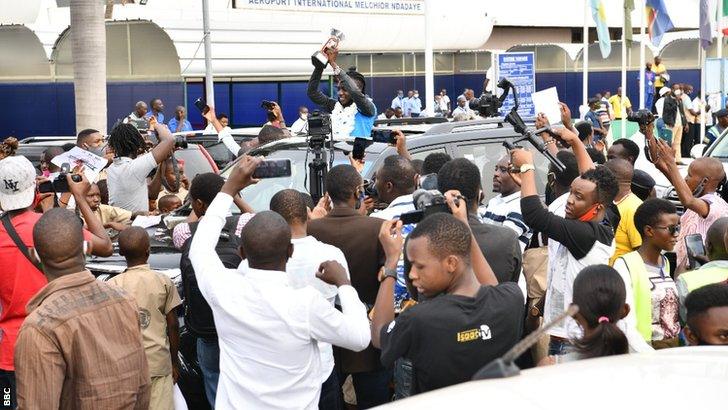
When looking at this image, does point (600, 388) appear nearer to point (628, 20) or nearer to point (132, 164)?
point (132, 164)

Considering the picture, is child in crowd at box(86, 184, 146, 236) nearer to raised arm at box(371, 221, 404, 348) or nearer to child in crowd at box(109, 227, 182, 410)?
child in crowd at box(109, 227, 182, 410)

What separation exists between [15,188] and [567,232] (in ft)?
9.23

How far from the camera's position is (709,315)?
14.3 feet

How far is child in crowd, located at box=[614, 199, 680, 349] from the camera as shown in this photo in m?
5.29

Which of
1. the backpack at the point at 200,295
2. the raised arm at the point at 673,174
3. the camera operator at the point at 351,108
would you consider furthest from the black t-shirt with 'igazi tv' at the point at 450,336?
the camera operator at the point at 351,108

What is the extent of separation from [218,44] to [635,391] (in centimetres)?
2448

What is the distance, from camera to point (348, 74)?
1016 cm

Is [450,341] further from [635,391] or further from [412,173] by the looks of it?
[412,173]

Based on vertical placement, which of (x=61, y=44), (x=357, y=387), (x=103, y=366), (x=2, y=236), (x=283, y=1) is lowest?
(x=357, y=387)

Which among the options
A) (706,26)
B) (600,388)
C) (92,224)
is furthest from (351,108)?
(706,26)

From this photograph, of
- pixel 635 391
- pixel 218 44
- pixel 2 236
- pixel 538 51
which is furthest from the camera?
pixel 538 51

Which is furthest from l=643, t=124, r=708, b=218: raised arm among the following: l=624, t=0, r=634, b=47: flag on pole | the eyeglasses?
l=624, t=0, r=634, b=47: flag on pole

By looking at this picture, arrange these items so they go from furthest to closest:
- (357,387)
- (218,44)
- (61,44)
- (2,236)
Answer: (218,44)
(61,44)
(357,387)
(2,236)

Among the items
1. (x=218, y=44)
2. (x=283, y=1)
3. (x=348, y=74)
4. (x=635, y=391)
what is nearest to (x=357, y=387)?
(x=635, y=391)
